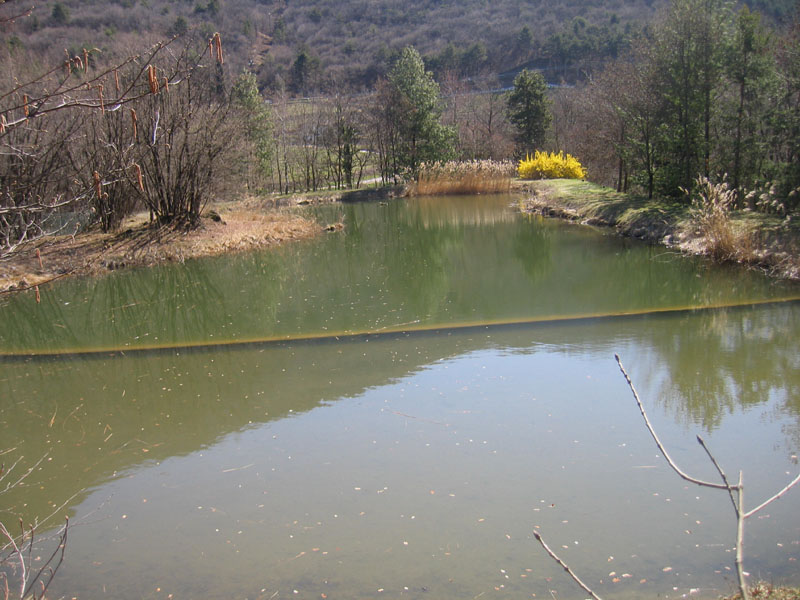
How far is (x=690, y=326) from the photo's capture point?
27.4 ft

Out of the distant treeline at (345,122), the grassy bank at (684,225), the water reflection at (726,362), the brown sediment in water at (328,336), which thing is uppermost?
the distant treeline at (345,122)

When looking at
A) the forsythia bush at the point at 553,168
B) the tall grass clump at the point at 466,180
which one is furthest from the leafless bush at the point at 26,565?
the forsythia bush at the point at 553,168

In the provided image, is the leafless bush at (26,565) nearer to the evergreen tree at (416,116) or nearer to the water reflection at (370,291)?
the water reflection at (370,291)

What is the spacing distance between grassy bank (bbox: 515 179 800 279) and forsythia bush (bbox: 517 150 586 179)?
4657 mm

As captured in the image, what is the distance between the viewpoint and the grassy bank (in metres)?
10.7

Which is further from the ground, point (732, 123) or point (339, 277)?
point (732, 123)

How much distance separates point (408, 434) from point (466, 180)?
21779 millimetres

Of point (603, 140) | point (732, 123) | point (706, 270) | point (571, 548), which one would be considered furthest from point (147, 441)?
point (603, 140)

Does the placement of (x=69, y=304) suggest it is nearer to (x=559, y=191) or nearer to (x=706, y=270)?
(x=706, y=270)

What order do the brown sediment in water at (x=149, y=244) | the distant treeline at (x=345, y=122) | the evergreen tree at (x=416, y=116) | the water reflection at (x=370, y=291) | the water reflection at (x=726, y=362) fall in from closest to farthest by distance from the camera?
the water reflection at (x=726, y=362) < the distant treeline at (x=345, y=122) < the water reflection at (x=370, y=291) < the brown sediment in water at (x=149, y=244) < the evergreen tree at (x=416, y=116)

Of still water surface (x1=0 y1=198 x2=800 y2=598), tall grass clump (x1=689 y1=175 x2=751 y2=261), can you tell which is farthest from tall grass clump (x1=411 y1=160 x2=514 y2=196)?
still water surface (x1=0 y1=198 x2=800 y2=598)

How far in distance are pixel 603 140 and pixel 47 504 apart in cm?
1847

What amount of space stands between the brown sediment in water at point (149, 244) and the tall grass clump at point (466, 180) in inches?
340

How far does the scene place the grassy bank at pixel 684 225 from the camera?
1070 centimetres
